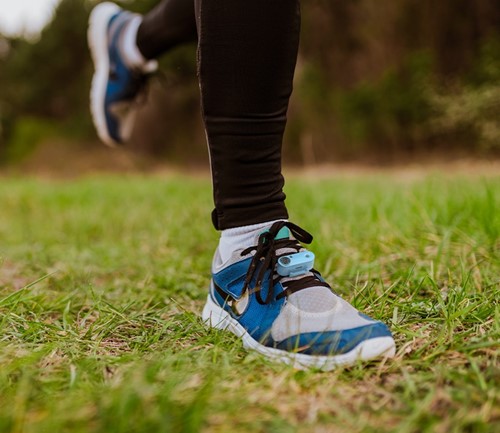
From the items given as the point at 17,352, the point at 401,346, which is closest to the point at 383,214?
the point at 401,346

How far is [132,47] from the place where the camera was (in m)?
1.64

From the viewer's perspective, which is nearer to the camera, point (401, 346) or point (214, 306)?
point (401, 346)

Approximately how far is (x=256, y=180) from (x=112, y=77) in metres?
0.99

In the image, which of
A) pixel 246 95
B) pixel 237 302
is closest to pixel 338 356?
pixel 237 302

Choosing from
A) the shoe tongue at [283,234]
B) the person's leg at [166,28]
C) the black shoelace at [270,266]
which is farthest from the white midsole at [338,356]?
the person's leg at [166,28]

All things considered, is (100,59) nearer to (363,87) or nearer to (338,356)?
(338,356)

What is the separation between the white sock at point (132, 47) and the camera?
163cm

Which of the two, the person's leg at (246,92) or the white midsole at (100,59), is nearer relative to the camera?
the person's leg at (246,92)

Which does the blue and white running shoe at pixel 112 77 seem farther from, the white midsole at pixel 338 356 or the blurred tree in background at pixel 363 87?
the blurred tree in background at pixel 363 87

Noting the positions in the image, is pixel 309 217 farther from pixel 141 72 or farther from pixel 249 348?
pixel 249 348

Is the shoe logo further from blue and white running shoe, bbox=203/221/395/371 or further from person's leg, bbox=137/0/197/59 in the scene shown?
person's leg, bbox=137/0/197/59

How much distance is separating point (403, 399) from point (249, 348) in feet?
0.88

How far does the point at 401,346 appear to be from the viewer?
815 millimetres

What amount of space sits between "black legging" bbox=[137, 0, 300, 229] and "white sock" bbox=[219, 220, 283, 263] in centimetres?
1
